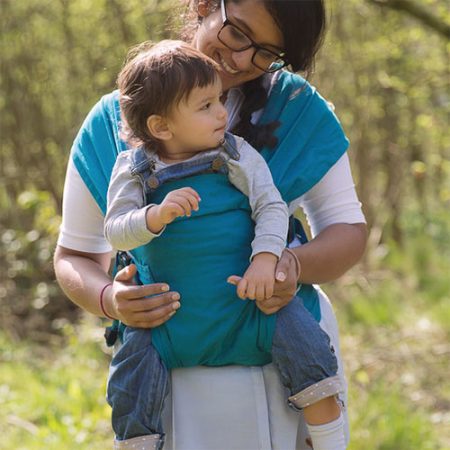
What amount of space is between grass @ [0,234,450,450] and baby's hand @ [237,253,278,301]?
2.35 m

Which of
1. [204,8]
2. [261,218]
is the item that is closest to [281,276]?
[261,218]

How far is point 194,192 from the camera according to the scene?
2240 mm

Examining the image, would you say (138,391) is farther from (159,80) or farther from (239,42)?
(239,42)

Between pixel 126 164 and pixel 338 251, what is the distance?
616 millimetres

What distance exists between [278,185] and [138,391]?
63 cm

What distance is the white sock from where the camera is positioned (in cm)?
241

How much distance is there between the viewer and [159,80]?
230 centimetres

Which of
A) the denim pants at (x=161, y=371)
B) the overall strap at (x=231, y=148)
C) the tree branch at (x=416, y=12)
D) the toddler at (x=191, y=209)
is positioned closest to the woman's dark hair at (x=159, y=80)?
the toddler at (x=191, y=209)

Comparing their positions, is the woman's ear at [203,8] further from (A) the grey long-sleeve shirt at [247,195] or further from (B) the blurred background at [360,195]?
(B) the blurred background at [360,195]

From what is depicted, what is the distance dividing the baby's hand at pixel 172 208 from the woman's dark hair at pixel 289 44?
376 millimetres

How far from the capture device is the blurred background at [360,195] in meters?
5.20

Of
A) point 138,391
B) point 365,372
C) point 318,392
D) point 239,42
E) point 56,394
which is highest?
point 239,42

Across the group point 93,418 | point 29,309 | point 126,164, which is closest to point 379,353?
point 93,418

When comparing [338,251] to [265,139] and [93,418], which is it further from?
[93,418]
